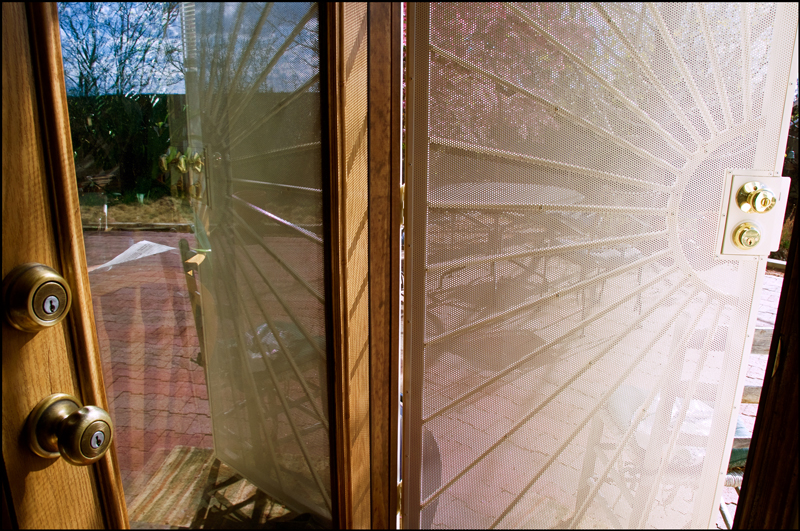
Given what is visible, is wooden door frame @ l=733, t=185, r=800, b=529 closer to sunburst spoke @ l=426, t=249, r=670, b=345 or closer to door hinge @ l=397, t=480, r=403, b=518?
sunburst spoke @ l=426, t=249, r=670, b=345

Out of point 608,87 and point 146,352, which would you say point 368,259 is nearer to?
point 146,352

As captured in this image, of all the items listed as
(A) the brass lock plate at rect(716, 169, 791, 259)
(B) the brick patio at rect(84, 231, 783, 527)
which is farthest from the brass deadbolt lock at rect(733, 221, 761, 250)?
(B) the brick patio at rect(84, 231, 783, 527)

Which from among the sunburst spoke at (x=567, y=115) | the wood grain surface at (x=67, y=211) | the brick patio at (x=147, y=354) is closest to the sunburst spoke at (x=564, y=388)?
the sunburst spoke at (x=567, y=115)

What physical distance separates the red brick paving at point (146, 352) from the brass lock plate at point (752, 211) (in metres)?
1.29

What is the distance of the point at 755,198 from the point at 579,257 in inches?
17.4

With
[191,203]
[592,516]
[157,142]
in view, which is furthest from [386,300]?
[592,516]

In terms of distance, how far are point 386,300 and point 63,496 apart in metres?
0.68

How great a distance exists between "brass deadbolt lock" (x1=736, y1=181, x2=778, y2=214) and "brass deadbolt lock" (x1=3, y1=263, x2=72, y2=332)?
1.44 metres

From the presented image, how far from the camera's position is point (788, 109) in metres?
1.02

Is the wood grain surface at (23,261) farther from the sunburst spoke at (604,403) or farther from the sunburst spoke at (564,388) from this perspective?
the sunburst spoke at (604,403)

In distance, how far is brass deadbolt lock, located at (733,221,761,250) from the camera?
3.49 ft

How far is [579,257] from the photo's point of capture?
3.65ft

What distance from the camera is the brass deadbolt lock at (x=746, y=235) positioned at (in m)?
1.06

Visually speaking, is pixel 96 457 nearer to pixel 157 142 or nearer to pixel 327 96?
pixel 157 142
